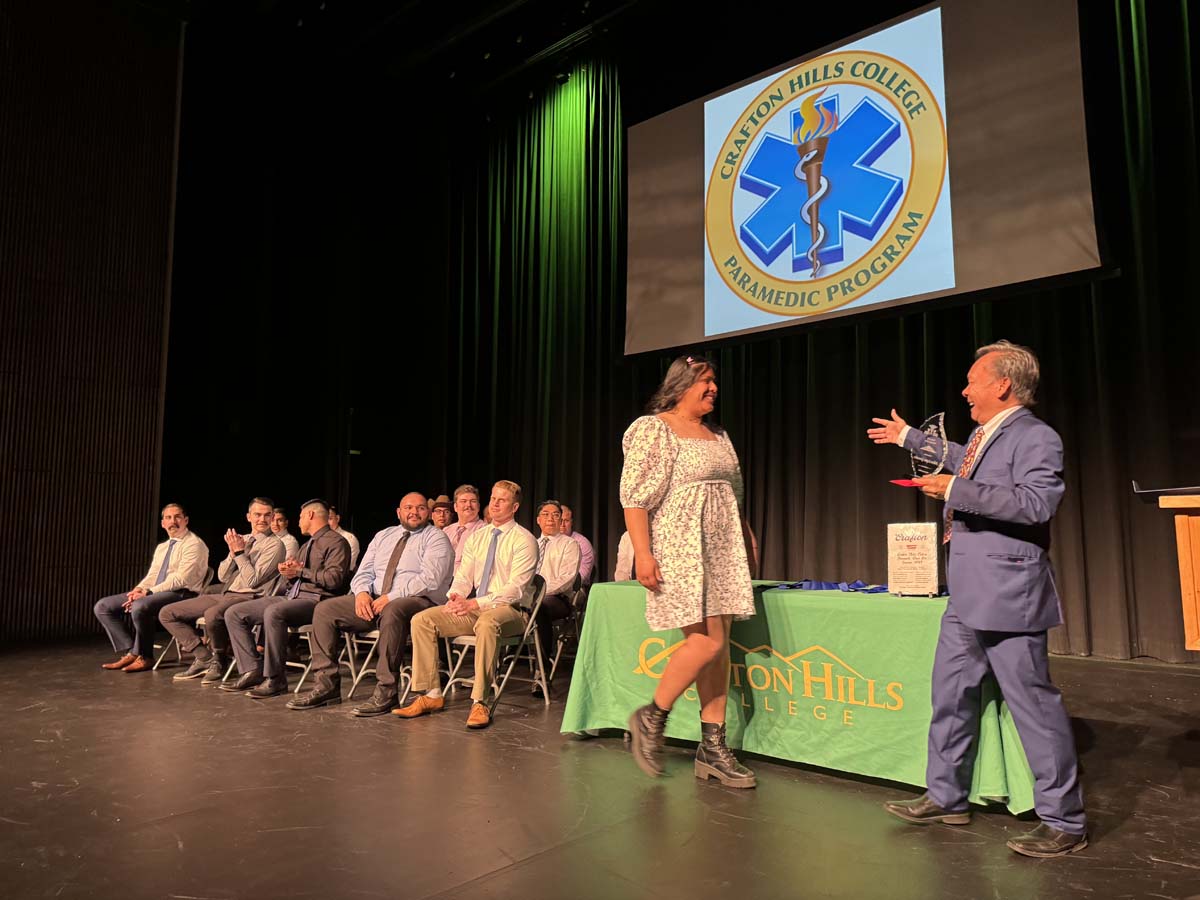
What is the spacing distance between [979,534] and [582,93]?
779cm

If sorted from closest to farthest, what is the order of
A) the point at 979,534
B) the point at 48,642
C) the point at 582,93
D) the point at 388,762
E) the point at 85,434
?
the point at 979,534 → the point at 388,762 → the point at 48,642 → the point at 85,434 → the point at 582,93

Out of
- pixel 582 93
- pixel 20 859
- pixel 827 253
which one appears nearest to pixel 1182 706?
pixel 827 253

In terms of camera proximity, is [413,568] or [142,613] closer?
[413,568]

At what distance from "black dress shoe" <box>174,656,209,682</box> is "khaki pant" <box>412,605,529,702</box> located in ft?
6.50

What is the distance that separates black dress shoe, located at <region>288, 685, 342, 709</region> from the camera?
4.23 meters

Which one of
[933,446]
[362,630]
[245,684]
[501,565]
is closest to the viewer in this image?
[933,446]

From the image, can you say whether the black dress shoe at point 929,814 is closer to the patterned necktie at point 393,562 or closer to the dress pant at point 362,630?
the dress pant at point 362,630

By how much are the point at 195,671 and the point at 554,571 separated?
2479mm

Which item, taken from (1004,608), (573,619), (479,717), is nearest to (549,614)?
(573,619)

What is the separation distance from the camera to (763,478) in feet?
23.3

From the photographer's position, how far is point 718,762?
2.85 m

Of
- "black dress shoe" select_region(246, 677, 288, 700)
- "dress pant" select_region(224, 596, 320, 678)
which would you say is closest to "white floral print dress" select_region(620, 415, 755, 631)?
"dress pant" select_region(224, 596, 320, 678)

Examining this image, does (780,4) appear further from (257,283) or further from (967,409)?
(257,283)

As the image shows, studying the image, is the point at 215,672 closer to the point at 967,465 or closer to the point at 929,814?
the point at 929,814
